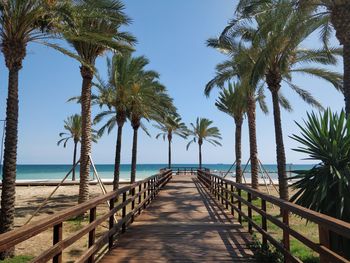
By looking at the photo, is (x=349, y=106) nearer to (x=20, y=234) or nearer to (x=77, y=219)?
(x=20, y=234)

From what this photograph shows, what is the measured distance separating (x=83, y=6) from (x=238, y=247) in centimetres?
972

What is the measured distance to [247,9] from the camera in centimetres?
1195

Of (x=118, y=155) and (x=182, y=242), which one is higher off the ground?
(x=118, y=155)

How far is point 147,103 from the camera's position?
22250 millimetres

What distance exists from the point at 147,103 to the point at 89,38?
9.69 m

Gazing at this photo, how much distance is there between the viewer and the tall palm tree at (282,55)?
12188 mm

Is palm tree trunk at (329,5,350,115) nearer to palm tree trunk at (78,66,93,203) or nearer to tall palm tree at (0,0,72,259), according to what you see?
tall palm tree at (0,0,72,259)

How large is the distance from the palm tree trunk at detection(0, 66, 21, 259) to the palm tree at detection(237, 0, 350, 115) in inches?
317

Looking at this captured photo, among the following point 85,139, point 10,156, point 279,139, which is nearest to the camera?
point 10,156

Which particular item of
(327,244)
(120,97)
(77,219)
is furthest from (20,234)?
(120,97)

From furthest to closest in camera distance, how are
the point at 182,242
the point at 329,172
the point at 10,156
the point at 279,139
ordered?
the point at 279,139, the point at 10,156, the point at 182,242, the point at 329,172

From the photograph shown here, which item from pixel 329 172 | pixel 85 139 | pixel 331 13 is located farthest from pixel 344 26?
pixel 85 139

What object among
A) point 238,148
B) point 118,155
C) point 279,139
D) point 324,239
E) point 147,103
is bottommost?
point 324,239

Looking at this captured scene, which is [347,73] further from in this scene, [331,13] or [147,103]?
[147,103]
